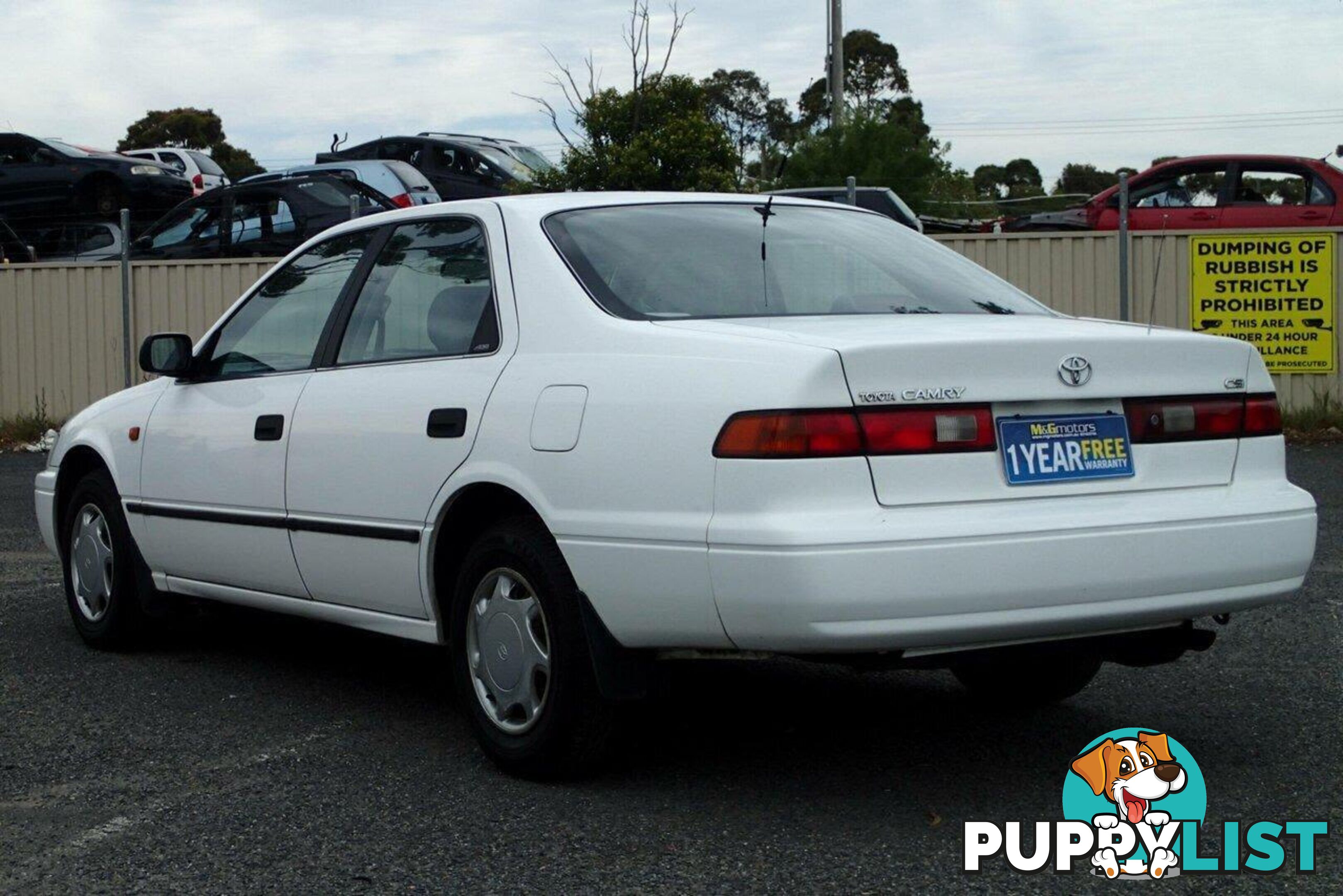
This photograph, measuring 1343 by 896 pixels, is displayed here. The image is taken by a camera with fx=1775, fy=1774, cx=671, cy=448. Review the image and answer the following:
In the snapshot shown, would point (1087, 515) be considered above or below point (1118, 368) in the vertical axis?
below

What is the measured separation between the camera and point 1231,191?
1672cm

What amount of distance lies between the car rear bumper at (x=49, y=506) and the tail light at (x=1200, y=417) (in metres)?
4.25

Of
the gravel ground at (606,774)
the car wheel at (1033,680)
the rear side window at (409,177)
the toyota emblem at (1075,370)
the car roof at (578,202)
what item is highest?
the rear side window at (409,177)

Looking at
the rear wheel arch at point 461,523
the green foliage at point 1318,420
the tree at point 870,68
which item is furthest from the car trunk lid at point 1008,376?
the tree at point 870,68

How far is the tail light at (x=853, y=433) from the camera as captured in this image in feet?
12.3

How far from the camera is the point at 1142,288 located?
14.1 m

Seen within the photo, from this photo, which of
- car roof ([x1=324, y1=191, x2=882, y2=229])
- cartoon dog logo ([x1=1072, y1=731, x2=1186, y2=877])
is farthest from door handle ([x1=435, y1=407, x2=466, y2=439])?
cartoon dog logo ([x1=1072, y1=731, x2=1186, y2=877])

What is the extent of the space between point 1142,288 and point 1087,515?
10632 mm

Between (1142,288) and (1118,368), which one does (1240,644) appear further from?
(1142,288)

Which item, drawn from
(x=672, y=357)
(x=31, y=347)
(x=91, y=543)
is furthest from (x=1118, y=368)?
(x=31, y=347)

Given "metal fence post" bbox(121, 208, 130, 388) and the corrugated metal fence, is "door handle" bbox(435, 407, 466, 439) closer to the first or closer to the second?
the corrugated metal fence

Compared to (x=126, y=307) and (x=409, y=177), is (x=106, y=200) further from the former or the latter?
(x=126, y=307)

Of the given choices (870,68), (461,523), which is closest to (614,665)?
(461,523)

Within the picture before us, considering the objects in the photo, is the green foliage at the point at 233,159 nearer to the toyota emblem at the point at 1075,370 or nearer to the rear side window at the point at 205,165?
the rear side window at the point at 205,165
